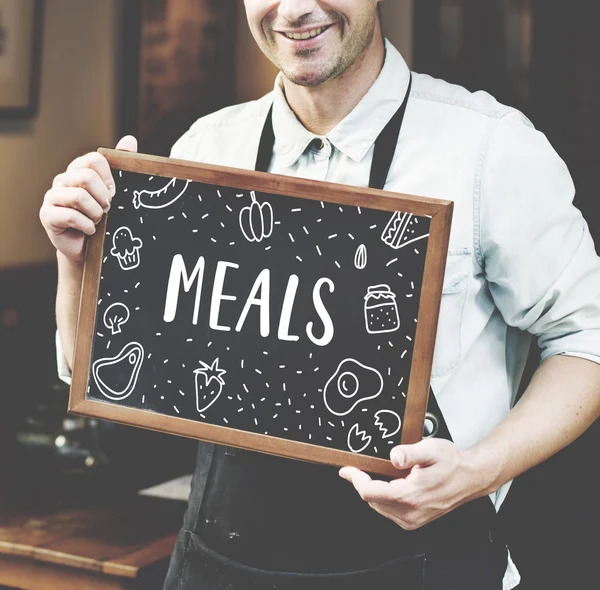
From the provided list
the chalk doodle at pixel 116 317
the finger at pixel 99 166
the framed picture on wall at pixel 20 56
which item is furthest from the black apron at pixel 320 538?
the framed picture on wall at pixel 20 56

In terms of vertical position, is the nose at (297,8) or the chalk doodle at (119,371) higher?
the nose at (297,8)

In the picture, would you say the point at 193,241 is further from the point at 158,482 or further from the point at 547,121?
the point at 547,121

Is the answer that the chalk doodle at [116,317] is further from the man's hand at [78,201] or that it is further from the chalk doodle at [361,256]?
the chalk doodle at [361,256]

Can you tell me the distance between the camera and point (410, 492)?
1.21m

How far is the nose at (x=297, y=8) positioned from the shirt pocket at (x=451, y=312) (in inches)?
15.9

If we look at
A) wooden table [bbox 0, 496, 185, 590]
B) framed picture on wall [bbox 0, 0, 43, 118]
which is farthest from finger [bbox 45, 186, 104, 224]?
framed picture on wall [bbox 0, 0, 43, 118]

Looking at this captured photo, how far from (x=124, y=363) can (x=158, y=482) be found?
37.7 inches

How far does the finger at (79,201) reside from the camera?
1.36 meters

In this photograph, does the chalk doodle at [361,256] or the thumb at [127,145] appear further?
the thumb at [127,145]

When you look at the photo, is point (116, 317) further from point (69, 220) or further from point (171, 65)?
point (171, 65)

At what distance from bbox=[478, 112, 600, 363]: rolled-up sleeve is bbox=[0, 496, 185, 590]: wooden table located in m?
0.88

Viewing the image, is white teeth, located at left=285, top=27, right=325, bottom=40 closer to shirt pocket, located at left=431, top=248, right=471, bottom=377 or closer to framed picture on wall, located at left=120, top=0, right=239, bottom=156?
shirt pocket, located at left=431, top=248, right=471, bottom=377

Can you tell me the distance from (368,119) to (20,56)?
232 cm

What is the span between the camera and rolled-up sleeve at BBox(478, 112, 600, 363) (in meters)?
1.39
